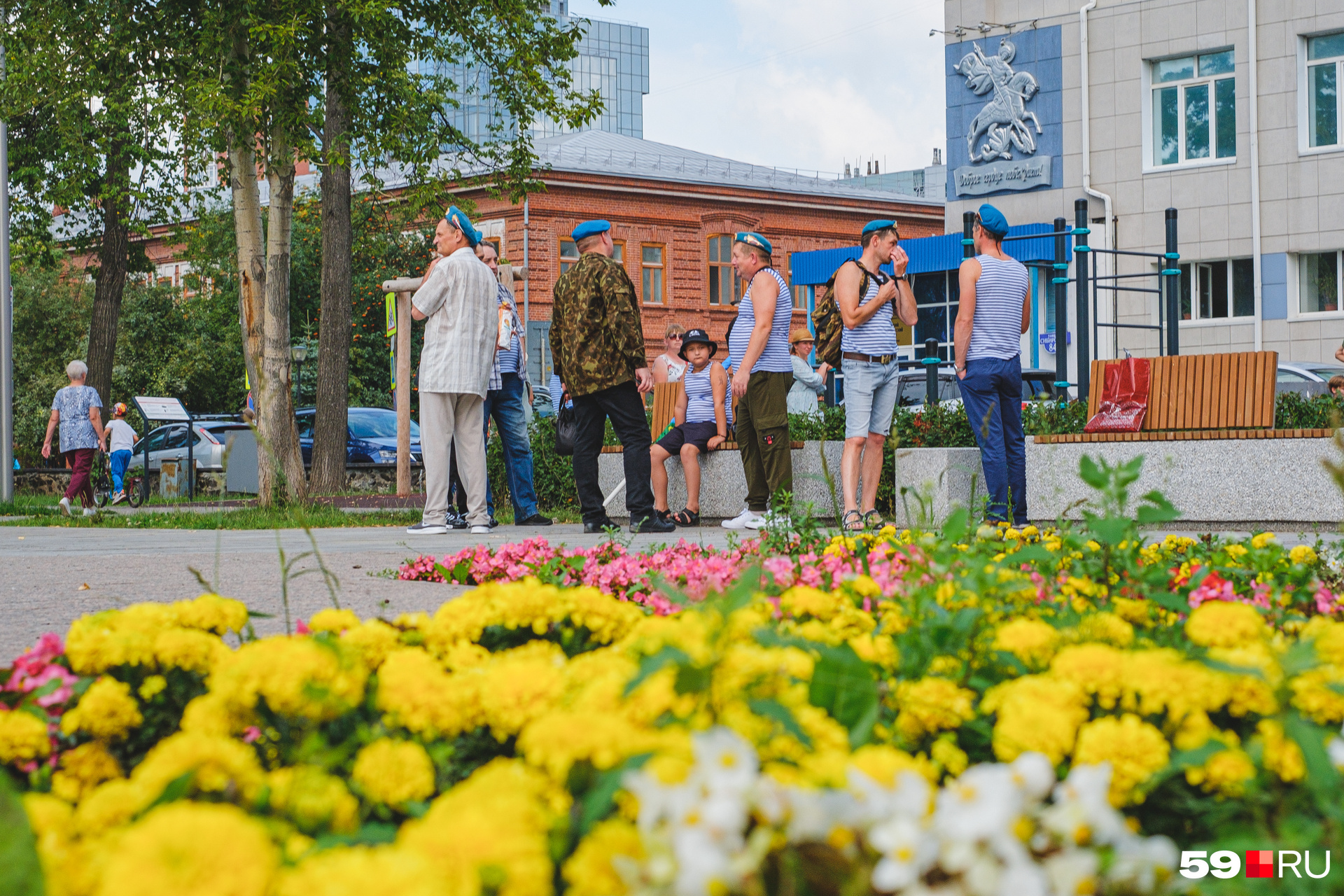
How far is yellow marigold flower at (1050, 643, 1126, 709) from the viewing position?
5.01 feet

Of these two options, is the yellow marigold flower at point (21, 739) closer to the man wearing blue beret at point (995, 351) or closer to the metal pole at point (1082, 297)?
the man wearing blue beret at point (995, 351)

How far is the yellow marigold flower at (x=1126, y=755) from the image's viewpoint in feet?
4.47

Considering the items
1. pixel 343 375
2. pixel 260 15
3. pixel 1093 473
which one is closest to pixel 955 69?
pixel 343 375

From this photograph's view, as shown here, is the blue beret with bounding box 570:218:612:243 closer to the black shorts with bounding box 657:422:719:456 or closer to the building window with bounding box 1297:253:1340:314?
the black shorts with bounding box 657:422:719:456

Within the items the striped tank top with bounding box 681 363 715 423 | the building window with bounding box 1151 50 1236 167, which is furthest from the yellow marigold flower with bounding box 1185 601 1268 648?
the building window with bounding box 1151 50 1236 167

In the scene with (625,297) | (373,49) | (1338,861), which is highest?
(373,49)

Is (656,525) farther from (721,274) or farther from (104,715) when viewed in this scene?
(721,274)

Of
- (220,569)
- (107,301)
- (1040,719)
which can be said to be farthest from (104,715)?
(107,301)

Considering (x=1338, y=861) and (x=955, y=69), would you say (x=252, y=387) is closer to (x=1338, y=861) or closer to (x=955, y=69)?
(x=1338, y=861)

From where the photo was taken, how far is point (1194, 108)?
29453mm

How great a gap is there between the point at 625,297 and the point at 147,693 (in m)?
7.12

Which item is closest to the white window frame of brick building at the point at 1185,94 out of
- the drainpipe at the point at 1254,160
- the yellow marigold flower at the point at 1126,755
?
the drainpipe at the point at 1254,160

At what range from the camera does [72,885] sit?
3.63 ft

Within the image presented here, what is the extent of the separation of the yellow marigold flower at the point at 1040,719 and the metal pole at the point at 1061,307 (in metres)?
11.5
